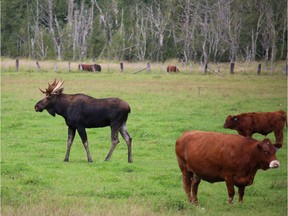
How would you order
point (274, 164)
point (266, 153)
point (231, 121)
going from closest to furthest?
point (274, 164), point (266, 153), point (231, 121)

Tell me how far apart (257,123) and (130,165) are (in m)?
4.46

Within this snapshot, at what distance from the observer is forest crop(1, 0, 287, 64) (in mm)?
64562

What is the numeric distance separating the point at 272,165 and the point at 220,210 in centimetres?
127

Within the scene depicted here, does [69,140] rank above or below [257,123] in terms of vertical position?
below

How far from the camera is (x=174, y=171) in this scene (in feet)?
49.9

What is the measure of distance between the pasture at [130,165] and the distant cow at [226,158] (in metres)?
0.53

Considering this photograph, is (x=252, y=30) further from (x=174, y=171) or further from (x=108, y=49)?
(x=174, y=171)

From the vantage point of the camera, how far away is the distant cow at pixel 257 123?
60.2ft

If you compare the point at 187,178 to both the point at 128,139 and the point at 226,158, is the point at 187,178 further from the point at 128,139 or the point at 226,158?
the point at 128,139

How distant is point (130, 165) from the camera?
15.8m

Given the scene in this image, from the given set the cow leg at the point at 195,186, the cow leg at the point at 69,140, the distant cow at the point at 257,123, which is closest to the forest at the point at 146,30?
the distant cow at the point at 257,123

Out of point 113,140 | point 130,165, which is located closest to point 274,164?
point 130,165

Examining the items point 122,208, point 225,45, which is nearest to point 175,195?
point 122,208

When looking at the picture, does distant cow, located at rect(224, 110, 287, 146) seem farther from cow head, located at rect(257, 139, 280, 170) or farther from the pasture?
cow head, located at rect(257, 139, 280, 170)
